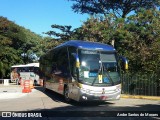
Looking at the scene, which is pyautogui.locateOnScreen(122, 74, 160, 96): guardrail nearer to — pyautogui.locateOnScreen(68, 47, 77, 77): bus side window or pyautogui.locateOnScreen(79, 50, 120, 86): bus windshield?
pyautogui.locateOnScreen(79, 50, 120, 86): bus windshield

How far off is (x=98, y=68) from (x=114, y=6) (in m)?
25.2

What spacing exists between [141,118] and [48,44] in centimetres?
3054

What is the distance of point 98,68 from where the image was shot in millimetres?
17188

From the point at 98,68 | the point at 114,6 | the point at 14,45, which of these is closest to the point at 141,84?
the point at 98,68

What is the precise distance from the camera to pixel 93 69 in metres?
17.1

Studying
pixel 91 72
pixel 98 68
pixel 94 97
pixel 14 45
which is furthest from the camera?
pixel 14 45

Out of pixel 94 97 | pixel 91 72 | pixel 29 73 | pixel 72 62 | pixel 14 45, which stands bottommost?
pixel 94 97

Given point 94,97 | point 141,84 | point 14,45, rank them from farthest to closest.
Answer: point 14,45, point 141,84, point 94,97

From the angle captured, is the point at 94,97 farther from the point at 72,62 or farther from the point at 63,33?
the point at 63,33

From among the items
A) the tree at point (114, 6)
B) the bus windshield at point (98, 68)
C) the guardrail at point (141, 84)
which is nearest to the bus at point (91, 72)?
the bus windshield at point (98, 68)

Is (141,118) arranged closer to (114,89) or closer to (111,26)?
(114,89)

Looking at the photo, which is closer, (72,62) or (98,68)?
(98,68)

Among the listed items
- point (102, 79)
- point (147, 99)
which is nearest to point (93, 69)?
point (102, 79)

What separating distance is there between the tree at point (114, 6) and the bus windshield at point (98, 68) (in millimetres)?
23411
